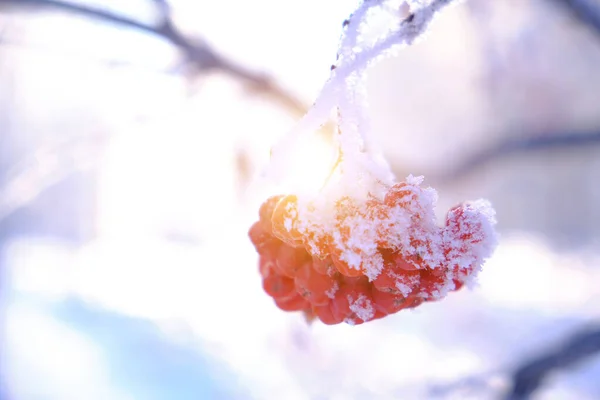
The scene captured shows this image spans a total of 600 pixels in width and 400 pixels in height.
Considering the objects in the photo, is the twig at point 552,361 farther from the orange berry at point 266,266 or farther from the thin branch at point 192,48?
the thin branch at point 192,48

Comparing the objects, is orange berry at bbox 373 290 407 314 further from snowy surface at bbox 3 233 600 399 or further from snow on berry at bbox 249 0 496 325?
snowy surface at bbox 3 233 600 399

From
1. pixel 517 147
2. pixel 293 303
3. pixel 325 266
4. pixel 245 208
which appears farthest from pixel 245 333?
pixel 325 266

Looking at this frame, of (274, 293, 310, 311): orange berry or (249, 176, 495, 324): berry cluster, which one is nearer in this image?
(249, 176, 495, 324): berry cluster

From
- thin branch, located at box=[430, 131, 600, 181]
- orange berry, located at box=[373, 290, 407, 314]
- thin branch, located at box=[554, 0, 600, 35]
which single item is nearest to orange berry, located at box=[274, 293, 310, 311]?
orange berry, located at box=[373, 290, 407, 314]

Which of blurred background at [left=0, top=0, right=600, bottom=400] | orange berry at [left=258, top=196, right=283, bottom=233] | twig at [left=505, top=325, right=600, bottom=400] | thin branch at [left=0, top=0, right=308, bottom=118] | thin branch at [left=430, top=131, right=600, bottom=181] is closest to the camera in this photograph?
orange berry at [left=258, top=196, right=283, bottom=233]

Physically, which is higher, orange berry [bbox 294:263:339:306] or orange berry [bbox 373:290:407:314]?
orange berry [bbox 294:263:339:306]

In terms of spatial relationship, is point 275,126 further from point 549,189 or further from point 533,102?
point 549,189

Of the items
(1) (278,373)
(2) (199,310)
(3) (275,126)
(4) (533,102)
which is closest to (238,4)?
(3) (275,126)
